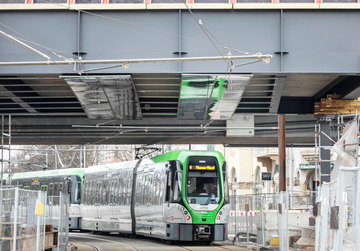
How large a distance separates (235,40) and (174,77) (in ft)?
8.05

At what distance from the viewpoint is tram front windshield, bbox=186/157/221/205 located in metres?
19.0

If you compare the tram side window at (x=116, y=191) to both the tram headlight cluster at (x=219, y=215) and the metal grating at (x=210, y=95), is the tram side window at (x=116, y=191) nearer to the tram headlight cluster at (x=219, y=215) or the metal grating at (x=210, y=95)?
the metal grating at (x=210, y=95)

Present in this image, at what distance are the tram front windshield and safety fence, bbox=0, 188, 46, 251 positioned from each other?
7285mm

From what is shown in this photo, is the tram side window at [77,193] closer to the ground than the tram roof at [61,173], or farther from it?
closer to the ground

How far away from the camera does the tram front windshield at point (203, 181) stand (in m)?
19.0

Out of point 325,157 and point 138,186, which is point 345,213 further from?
point 138,186

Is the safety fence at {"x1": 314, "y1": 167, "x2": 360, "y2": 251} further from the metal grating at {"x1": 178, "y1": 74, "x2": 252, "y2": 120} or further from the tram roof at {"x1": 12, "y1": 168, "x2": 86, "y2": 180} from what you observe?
the tram roof at {"x1": 12, "y1": 168, "x2": 86, "y2": 180}

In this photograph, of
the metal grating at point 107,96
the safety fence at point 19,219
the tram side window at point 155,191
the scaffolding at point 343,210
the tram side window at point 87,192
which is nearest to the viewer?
the scaffolding at point 343,210

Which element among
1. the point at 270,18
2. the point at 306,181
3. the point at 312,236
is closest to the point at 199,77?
the point at 270,18

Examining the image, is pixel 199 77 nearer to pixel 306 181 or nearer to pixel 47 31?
pixel 47 31

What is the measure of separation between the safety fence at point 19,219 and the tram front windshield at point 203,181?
7285 millimetres

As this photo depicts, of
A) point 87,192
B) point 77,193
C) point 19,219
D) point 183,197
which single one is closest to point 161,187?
point 183,197

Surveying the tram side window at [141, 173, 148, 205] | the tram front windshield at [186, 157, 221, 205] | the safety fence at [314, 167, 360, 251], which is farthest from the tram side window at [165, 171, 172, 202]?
the safety fence at [314, 167, 360, 251]

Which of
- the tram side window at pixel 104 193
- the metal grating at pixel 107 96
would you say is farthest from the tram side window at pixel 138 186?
the tram side window at pixel 104 193
